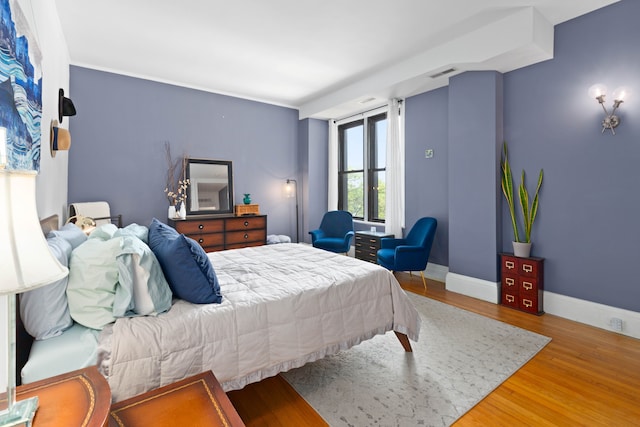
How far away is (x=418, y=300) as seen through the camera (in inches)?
148

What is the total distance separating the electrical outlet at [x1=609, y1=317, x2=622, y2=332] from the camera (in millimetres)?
2881

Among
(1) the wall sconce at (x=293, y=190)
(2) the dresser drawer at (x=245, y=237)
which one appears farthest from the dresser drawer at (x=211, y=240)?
(1) the wall sconce at (x=293, y=190)

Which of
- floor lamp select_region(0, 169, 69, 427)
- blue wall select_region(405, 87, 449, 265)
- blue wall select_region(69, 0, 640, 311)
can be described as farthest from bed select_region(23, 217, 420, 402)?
blue wall select_region(405, 87, 449, 265)

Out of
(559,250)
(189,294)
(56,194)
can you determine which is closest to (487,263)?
(559,250)

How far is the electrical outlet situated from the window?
3.26 m

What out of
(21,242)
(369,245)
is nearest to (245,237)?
(369,245)

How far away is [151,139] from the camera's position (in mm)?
4746

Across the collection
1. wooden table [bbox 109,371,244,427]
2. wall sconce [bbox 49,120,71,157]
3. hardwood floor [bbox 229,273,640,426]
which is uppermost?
wall sconce [bbox 49,120,71,157]

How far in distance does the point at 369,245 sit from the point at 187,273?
3.62 m

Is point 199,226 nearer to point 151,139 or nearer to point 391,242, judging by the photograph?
point 151,139

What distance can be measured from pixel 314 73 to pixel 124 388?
13.9ft

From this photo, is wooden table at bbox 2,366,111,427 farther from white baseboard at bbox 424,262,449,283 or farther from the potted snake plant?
white baseboard at bbox 424,262,449,283

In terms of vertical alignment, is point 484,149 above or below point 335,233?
above

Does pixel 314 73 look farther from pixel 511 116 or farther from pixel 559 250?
pixel 559 250
